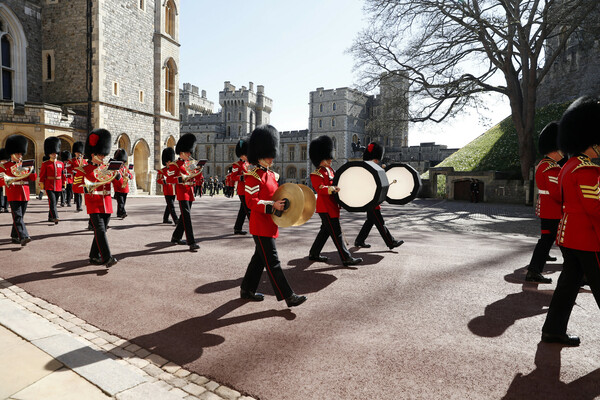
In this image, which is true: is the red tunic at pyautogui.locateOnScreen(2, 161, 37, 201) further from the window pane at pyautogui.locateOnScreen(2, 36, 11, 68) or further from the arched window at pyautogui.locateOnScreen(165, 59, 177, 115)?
the arched window at pyautogui.locateOnScreen(165, 59, 177, 115)

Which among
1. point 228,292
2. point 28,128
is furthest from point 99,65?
point 228,292

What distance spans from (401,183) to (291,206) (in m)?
2.98

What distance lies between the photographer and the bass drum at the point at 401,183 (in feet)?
19.6

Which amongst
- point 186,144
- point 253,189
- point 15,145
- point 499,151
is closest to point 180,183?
point 186,144

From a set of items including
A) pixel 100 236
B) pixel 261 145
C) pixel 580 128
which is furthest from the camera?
pixel 100 236

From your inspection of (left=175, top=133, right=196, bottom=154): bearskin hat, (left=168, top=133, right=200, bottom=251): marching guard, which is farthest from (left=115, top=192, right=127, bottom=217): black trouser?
(left=175, top=133, right=196, bottom=154): bearskin hat

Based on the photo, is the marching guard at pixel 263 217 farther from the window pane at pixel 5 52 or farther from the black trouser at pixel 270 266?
the window pane at pixel 5 52

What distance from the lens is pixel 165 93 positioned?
80.0ft

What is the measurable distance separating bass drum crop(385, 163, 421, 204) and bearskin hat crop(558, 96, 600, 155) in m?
2.57

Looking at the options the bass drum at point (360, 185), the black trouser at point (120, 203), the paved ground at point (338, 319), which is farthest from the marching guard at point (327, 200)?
the black trouser at point (120, 203)

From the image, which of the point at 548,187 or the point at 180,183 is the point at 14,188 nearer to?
the point at 180,183

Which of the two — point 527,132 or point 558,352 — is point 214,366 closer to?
→ point 558,352

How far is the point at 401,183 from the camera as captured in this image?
20.2ft

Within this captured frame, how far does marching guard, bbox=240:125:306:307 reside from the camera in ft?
12.6
